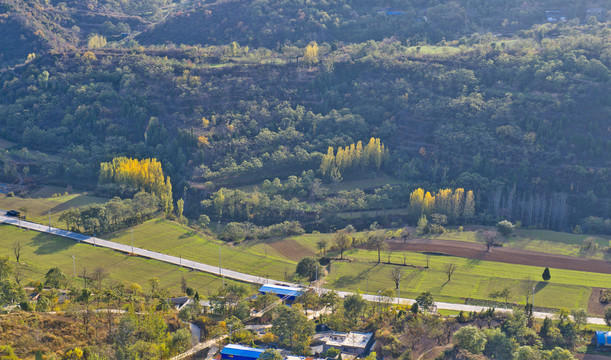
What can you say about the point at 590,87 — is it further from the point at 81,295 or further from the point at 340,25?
Answer: the point at 81,295

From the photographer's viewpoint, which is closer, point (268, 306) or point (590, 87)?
point (268, 306)

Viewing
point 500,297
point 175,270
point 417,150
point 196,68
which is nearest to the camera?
point 500,297

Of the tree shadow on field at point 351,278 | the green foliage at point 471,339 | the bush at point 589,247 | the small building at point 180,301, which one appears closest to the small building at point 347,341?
the green foliage at point 471,339

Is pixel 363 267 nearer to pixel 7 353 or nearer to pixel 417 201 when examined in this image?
pixel 417 201

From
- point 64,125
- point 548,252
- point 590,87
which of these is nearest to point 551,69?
point 590,87

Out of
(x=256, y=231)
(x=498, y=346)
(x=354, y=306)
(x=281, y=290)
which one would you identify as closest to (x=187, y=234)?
(x=256, y=231)

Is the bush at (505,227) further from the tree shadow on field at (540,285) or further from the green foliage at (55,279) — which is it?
the green foliage at (55,279)
